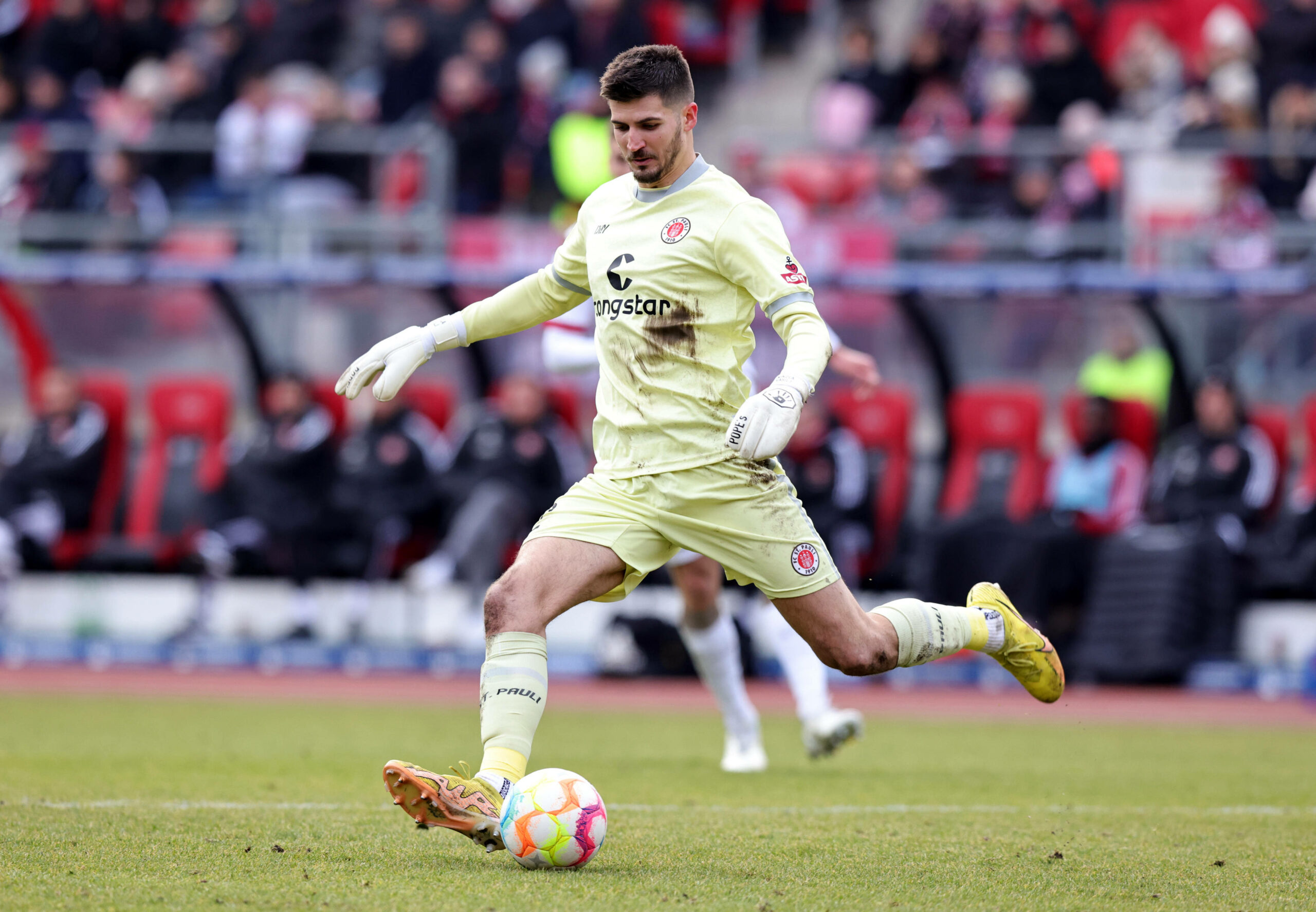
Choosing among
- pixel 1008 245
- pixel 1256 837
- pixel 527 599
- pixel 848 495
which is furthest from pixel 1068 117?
pixel 527 599

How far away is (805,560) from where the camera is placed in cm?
509

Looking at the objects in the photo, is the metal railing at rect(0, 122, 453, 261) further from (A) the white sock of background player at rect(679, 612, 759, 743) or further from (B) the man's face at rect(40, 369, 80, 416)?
(A) the white sock of background player at rect(679, 612, 759, 743)

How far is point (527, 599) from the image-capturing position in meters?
4.87

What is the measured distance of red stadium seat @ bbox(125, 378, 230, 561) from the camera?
45.8ft

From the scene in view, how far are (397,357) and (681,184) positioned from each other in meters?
0.99

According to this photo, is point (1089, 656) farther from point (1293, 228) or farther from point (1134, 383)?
point (1293, 228)

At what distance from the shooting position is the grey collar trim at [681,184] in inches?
202

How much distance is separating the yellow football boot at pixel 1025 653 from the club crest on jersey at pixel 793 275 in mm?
1264

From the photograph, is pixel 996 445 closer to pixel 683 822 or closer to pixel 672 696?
pixel 672 696

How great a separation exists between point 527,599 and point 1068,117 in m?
11.0

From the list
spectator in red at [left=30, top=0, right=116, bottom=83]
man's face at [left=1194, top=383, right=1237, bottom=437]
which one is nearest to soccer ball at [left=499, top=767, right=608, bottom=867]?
man's face at [left=1194, top=383, right=1237, bottom=437]

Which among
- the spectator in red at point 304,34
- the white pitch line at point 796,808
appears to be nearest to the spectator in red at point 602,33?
the spectator in red at point 304,34

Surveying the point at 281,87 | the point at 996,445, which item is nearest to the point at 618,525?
the point at 996,445

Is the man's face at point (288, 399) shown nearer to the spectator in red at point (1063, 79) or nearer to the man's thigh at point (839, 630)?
the spectator in red at point (1063, 79)
